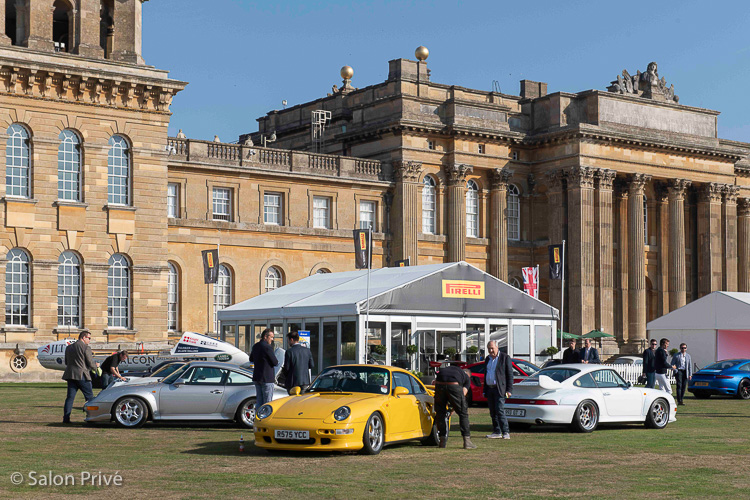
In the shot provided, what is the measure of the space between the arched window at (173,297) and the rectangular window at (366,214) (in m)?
10.2

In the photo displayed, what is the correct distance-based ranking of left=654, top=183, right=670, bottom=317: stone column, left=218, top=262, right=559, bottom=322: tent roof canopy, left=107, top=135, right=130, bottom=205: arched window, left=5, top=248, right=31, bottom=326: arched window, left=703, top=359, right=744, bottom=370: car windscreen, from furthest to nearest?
left=654, top=183, right=670, bottom=317: stone column < left=107, top=135, right=130, bottom=205: arched window < left=5, top=248, right=31, bottom=326: arched window < left=703, top=359, right=744, bottom=370: car windscreen < left=218, top=262, right=559, bottom=322: tent roof canopy

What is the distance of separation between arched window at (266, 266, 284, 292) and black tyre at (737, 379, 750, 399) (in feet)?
76.6

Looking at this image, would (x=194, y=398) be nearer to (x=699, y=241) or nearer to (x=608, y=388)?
(x=608, y=388)

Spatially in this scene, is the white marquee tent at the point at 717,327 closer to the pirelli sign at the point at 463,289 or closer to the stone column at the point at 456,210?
the pirelli sign at the point at 463,289

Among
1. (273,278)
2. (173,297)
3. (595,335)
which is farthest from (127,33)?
(595,335)

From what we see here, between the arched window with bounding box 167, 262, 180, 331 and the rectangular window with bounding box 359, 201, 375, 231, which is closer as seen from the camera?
the arched window with bounding box 167, 262, 180, 331

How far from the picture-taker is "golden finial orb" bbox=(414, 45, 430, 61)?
60531mm

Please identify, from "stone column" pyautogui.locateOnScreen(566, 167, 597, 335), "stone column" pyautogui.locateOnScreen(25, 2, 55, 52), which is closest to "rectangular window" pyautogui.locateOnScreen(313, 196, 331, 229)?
"stone column" pyautogui.locateOnScreen(566, 167, 597, 335)

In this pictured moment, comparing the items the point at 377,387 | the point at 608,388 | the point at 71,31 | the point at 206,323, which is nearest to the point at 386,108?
the point at 206,323

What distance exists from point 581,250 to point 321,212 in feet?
44.0

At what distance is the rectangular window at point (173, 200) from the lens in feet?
163

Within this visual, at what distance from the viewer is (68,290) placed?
4150cm

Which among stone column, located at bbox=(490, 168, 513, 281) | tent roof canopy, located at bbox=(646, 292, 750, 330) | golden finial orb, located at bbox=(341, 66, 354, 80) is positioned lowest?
tent roof canopy, located at bbox=(646, 292, 750, 330)

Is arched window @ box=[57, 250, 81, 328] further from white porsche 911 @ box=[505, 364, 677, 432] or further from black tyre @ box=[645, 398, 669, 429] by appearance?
black tyre @ box=[645, 398, 669, 429]
